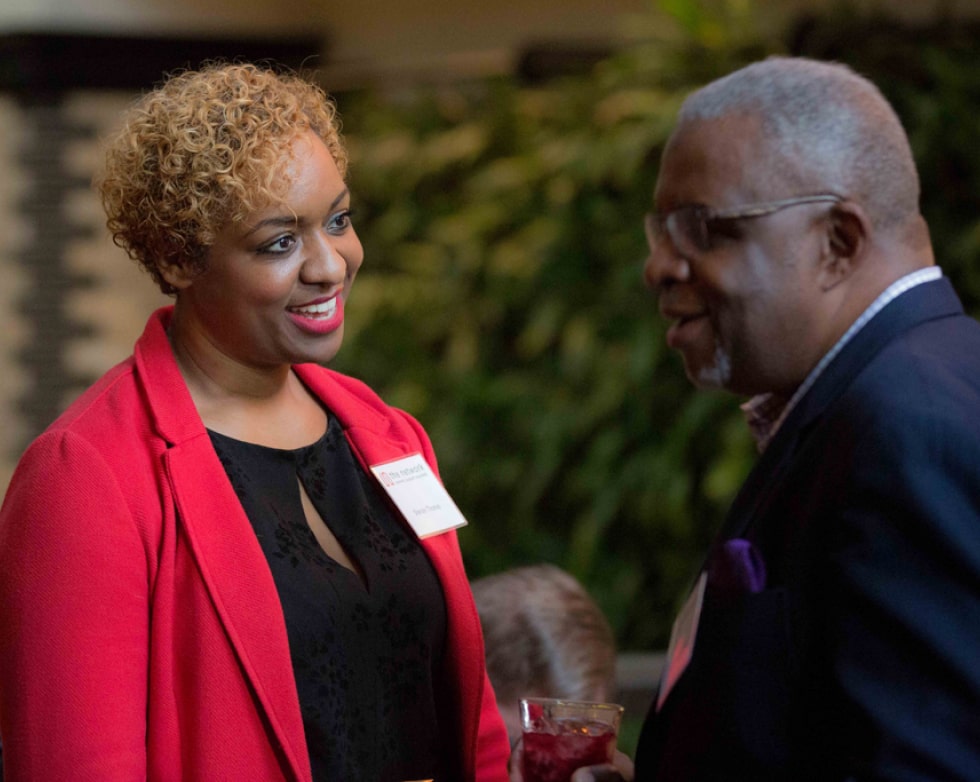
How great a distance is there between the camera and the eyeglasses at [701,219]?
1.50 metres

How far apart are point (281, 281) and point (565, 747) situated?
31.1 inches

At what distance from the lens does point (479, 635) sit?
82.0 inches

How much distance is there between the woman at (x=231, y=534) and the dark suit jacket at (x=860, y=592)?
21.7 inches

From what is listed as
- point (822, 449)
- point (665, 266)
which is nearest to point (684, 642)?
point (822, 449)

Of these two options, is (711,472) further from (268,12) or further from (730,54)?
(268,12)

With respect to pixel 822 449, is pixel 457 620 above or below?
below

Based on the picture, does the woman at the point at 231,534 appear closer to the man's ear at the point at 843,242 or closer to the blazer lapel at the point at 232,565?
the blazer lapel at the point at 232,565

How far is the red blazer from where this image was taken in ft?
5.43

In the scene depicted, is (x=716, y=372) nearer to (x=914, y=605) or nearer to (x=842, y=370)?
(x=842, y=370)

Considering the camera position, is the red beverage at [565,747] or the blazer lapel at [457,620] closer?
the red beverage at [565,747]

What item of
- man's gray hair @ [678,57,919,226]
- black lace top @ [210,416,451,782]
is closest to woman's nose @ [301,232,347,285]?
black lace top @ [210,416,451,782]

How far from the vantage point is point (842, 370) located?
4.78ft

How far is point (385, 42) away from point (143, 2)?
1.21m

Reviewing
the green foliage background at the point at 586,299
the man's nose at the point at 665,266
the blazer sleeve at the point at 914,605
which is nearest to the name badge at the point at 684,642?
the blazer sleeve at the point at 914,605
